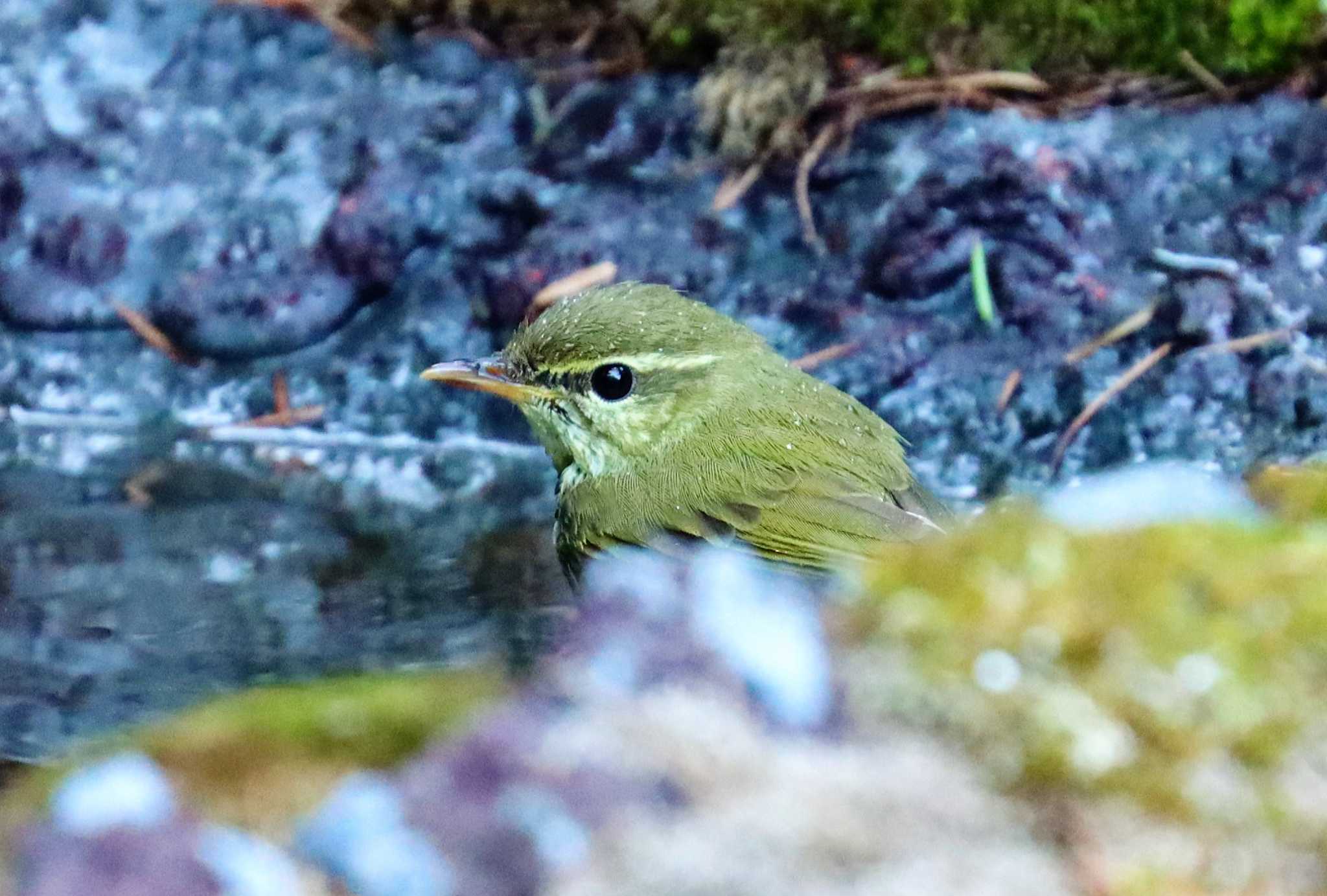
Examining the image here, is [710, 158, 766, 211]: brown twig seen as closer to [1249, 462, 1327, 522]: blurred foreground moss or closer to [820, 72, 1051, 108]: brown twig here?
[820, 72, 1051, 108]: brown twig

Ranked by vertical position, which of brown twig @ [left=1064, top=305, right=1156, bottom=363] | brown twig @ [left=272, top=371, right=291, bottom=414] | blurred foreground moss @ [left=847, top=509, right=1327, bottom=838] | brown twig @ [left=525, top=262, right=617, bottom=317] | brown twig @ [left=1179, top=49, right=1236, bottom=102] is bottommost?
brown twig @ [left=272, top=371, right=291, bottom=414]

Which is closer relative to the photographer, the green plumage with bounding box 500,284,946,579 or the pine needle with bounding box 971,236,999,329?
the green plumage with bounding box 500,284,946,579

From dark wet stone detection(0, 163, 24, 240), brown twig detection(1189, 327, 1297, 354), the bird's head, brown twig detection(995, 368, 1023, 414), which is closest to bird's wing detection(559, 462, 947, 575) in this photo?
the bird's head

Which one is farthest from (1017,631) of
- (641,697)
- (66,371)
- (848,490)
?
(66,371)

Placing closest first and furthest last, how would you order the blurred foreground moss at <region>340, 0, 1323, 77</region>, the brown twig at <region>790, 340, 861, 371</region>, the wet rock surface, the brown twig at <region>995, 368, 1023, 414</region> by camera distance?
→ the wet rock surface < the brown twig at <region>995, 368, 1023, 414</region> < the blurred foreground moss at <region>340, 0, 1323, 77</region> < the brown twig at <region>790, 340, 861, 371</region>

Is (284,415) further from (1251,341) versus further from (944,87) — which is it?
(1251,341)

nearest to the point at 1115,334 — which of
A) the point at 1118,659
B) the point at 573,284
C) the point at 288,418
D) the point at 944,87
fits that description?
the point at 944,87

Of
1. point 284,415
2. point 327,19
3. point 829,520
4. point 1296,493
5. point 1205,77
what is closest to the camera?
point 1296,493

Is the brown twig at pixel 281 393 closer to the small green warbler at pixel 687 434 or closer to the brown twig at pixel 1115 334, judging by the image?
the small green warbler at pixel 687 434
